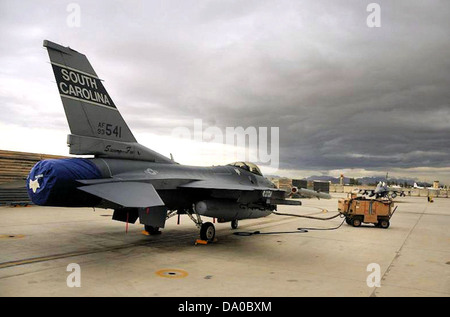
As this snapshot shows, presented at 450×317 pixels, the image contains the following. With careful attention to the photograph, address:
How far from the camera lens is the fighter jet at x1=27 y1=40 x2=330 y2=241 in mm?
7398

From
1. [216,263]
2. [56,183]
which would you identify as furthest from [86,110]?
[216,263]

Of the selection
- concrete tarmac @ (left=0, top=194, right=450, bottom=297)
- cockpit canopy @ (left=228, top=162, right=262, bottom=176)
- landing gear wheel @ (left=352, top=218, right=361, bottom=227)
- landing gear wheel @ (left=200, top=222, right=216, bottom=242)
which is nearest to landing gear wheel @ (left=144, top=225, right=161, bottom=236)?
concrete tarmac @ (left=0, top=194, right=450, bottom=297)

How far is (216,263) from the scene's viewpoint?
25.9 ft

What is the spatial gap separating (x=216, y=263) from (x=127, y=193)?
2.71m

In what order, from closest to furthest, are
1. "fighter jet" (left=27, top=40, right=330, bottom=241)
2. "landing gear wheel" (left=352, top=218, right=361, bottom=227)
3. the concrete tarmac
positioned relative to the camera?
the concrete tarmac
"fighter jet" (left=27, top=40, right=330, bottom=241)
"landing gear wheel" (left=352, top=218, right=361, bottom=227)

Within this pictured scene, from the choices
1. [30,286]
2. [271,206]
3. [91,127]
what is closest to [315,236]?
[271,206]

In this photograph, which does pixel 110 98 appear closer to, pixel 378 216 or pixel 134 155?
pixel 134 155

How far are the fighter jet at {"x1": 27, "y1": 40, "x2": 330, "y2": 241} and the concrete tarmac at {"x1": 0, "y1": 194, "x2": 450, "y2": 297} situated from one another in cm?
122

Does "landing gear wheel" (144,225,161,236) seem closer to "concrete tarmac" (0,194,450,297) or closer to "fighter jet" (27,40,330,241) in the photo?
"concrete tarmac" (0,194,450,297)

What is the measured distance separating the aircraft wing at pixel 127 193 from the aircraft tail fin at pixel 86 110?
4.07 feet

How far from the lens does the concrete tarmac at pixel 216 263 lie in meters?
5.92

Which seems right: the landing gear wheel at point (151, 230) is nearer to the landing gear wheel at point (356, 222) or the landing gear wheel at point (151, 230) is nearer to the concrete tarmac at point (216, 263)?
the concrete tarmac at point (216, 263)

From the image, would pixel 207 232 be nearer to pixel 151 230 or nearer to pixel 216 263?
pixel 151 230

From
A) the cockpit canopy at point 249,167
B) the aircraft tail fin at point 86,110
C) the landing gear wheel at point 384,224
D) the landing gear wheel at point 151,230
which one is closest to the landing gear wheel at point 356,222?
the landing gear wheel at point 384,224
